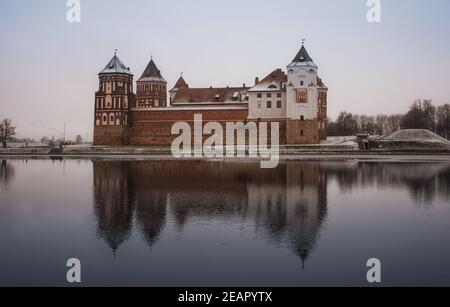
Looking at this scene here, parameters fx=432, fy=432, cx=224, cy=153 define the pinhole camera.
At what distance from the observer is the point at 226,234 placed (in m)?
9.01

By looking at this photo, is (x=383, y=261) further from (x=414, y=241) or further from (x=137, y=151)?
(x=137, y=151)

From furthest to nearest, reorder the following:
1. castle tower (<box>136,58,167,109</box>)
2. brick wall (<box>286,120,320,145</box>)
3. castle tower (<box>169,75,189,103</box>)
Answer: castle tower (<box>169,75,189,103</box>)
castle tower (<box>136,58,167,109</box>)
brick wall (<box>286,120,320,145</box>)

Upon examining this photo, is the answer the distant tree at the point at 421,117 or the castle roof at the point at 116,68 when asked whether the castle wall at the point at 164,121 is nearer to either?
the castle roof at the point at 116,68

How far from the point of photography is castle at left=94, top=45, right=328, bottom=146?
42.6 m

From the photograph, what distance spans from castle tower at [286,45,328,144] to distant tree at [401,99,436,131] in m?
27.1

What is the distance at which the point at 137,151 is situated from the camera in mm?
40906

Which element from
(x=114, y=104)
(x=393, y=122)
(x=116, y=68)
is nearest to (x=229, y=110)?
(x=114, y=104)

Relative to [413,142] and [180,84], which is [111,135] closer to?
[180,84]

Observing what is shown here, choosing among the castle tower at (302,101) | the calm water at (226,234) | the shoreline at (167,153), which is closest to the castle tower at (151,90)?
the shoreline at (167,153)

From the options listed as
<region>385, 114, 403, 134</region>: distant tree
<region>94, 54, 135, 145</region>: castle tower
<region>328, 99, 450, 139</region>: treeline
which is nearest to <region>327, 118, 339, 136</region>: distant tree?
<region>328, 99, 450, 139</region>: treeline

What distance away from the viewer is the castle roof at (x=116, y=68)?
4500 cm

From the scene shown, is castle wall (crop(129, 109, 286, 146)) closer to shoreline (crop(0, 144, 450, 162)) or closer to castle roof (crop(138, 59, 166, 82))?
shoreline (crop(0, 144, 450, 162))
